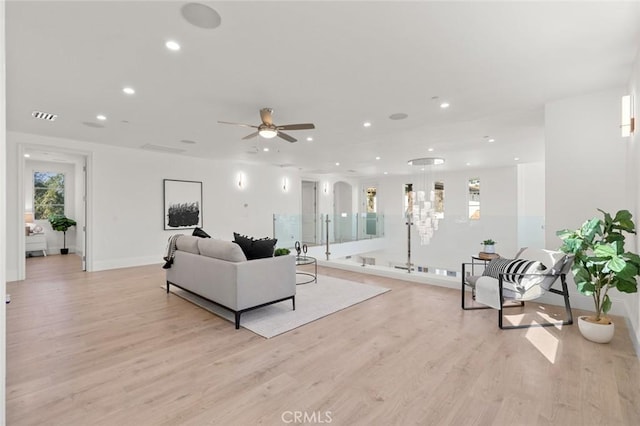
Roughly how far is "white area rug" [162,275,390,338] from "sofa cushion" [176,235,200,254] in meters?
0.70

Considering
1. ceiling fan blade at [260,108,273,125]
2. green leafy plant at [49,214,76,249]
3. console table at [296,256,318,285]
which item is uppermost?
ceiling fan blade at [260,108,273,125]

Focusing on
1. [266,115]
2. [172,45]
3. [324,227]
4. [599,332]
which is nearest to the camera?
[172,45]

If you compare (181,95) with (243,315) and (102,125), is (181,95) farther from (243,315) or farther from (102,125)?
(243,315)

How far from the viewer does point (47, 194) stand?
895 centimetres

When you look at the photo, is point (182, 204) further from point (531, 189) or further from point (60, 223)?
point (531, 189)

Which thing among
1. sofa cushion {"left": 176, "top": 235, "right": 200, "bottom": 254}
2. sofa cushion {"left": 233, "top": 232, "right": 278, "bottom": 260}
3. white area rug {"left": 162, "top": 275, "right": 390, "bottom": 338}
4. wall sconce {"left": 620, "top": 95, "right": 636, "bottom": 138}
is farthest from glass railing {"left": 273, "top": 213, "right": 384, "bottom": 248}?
wall sconce {"left": 620, "top": 95, "right": 636, "bottom": 138}

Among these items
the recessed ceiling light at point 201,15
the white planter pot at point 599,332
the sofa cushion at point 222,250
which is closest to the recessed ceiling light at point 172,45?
the recessed ceiling light at point 201,15

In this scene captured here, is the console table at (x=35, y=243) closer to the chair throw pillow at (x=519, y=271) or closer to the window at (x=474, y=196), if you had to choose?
the chair throw pillow at (x=519, y=271)

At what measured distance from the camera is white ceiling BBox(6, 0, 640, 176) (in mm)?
2346

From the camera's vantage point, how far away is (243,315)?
3.77m

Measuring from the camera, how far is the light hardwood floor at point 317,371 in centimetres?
197

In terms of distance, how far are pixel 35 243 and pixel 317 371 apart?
9508 mm

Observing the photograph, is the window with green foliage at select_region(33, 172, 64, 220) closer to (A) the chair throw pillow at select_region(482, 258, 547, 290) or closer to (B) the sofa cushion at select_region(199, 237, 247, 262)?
(B) the sofa cushion at select_region(199, 237, 247, 262)

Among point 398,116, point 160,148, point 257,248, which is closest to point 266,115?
point 257,248
